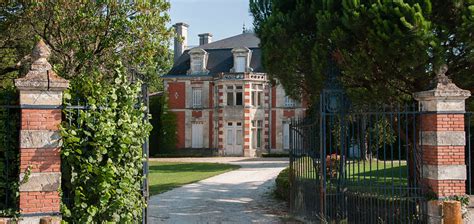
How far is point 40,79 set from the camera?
21.8 ft

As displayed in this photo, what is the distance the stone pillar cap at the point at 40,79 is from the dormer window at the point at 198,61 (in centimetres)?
3072

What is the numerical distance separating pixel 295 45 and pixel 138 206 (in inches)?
174

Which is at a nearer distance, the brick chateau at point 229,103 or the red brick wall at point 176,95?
the brick chateau at point 229,103

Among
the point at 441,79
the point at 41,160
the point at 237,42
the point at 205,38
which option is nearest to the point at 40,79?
the point at 41,160

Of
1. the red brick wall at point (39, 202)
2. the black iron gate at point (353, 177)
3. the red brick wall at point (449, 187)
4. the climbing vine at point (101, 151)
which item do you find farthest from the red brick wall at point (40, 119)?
the red brick wall at point (449, 187)

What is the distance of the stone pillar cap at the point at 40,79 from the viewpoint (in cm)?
659

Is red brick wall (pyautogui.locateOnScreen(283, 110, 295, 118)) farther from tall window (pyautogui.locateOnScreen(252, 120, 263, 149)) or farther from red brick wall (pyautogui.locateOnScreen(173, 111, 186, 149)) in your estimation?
red brick wall (pyautogui.locateOnScreen(173, 111, 186, 149))

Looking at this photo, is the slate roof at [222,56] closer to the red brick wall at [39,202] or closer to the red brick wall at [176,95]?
the red brick wall at [176,95]

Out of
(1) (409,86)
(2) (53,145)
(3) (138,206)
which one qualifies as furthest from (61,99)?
(1) (409,86)

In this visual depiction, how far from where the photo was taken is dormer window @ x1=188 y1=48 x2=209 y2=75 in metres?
37.4

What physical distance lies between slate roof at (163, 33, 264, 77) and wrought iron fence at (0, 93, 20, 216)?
30.3 metres

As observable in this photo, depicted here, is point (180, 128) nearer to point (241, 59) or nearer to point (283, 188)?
point (241, 59)

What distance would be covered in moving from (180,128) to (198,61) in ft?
18.0

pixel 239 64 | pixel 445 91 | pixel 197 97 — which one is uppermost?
pixel 239 64
